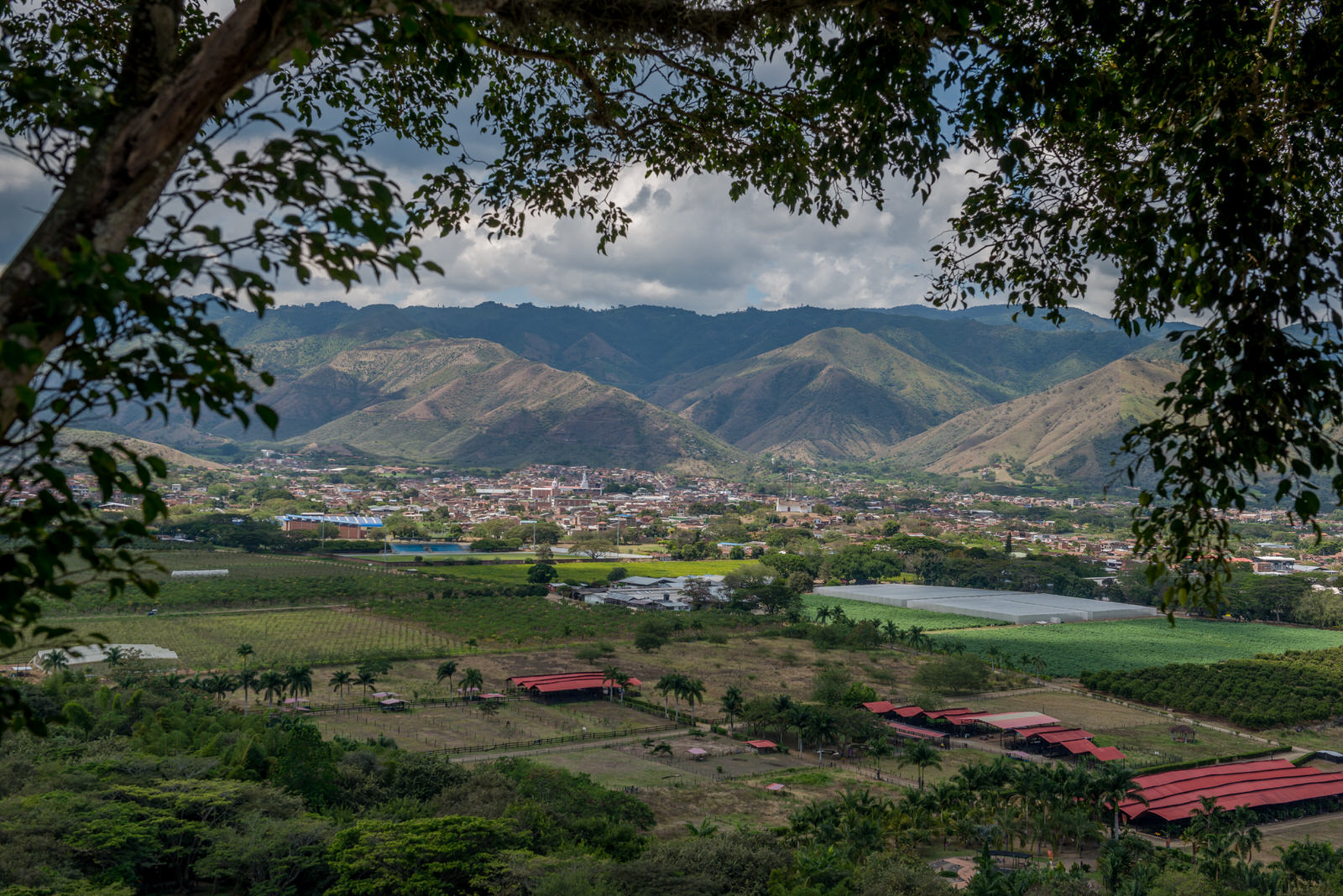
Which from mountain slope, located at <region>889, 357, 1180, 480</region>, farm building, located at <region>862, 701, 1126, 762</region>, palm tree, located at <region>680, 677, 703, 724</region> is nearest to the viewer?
farm building, located at <region>862, 701, 1126, 762</region>

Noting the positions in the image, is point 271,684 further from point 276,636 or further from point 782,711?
point 782,711

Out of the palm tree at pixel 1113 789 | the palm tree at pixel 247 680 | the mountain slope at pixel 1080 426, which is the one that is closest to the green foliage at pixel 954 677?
the palm tree at pixel 1113 789

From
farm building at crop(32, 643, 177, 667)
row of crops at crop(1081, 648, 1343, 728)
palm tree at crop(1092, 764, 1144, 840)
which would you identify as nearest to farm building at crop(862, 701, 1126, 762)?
palm tree at crop(1092, 764, 1144, 840)

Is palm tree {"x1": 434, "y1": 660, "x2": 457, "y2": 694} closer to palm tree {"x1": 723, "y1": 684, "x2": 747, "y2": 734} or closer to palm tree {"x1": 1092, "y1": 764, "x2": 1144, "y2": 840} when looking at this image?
palm tree {"x1": 723, "y1": 684, "x2": 747, "y2": 734}

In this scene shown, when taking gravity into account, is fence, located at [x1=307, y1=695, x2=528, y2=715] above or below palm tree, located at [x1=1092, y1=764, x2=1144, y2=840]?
below

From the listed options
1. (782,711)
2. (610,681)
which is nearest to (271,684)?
(610,681)

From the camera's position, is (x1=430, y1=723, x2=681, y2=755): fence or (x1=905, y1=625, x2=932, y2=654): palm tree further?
(x1=905, y1=625, x2=932, y2=654): palm tree

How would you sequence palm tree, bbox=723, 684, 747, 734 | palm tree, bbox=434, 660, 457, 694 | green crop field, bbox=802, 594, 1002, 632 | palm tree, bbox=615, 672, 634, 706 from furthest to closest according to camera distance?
1. green crop field, bbox=802, 594, 1002, 632
2. palm tree, bbox=615, 672, 634, 706
3. palm tree, bbox=434, 660, 457, 694
4. palm tree, bbox=723, 684, 747, 734
